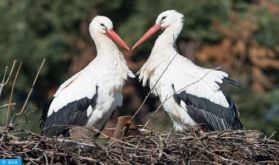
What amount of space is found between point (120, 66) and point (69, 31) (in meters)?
12.1

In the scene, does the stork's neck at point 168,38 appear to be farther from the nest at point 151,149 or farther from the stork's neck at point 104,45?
the nest at point 151,149

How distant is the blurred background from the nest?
11.3m

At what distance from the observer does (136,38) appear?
2245cm

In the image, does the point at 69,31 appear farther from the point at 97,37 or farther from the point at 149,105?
the point at 97,37

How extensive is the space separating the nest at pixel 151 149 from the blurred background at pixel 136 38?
11.3 metres

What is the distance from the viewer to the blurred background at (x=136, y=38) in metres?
22.9

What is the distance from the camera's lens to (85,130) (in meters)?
11.0

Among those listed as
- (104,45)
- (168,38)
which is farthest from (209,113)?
(104,45)

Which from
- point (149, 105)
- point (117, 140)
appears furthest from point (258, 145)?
point (149, 105)

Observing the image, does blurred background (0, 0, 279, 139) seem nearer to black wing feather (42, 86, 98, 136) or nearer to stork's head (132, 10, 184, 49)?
stork's head (132, 10, 184, 49)

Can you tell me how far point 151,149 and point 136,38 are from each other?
12.0 meters

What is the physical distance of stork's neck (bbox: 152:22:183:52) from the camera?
42.3ft

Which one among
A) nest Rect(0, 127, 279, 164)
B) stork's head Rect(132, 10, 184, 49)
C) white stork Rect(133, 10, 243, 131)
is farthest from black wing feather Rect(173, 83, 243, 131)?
nest Rect(0, 127, 279, 164)

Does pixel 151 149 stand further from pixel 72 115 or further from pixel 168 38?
pixel 168 38
